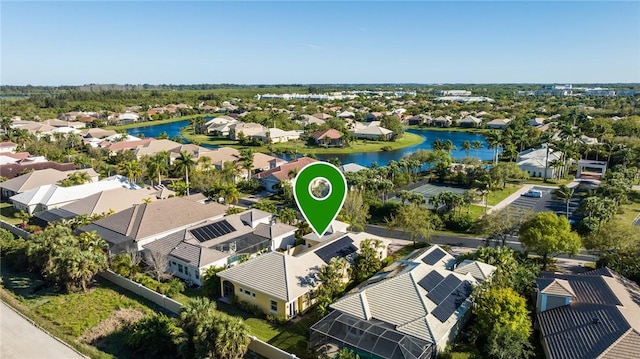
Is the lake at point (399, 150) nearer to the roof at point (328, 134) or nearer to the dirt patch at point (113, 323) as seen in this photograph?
the roof at point (328, 134)

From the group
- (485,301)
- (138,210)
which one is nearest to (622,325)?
(485,301)

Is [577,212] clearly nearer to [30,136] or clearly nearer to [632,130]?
[632,130]

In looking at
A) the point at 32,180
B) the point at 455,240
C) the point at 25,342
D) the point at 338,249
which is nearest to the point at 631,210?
the point at 455,240

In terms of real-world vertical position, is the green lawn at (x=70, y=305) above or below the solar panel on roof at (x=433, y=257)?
below

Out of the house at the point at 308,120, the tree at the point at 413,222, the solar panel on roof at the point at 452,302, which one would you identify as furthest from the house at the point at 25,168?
the house at the point at 308,120

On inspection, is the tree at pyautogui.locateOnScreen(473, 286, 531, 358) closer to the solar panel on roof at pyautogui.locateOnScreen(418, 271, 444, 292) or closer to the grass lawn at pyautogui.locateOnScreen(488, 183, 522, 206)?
the solar panel on roof at pyautogui.locateOnScreen(418, 271, 444, 292)
